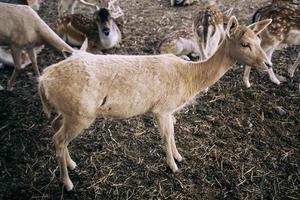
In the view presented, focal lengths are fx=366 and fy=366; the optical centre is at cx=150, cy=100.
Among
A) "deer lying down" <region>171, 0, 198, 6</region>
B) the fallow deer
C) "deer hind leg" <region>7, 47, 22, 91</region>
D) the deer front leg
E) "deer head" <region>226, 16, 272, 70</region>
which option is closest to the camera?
"deer head" <region>226, 16, 272, 70</region>

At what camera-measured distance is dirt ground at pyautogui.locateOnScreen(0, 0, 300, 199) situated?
3598 mm

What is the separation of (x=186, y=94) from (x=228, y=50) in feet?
1.90

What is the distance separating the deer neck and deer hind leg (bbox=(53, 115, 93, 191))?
3.55ft

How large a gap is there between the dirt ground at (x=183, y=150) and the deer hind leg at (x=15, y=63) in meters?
0.11

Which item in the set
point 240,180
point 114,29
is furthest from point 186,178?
point 114,29

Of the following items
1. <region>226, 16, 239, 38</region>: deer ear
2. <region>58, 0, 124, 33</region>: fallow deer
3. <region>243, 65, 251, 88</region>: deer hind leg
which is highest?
<region>226, 16, 239, 38</region>: deer ear

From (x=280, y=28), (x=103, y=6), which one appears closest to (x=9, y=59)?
(x=103, y=6)

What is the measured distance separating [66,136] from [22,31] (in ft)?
6.88

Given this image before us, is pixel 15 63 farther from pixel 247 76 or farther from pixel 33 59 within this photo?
pixel 247 76

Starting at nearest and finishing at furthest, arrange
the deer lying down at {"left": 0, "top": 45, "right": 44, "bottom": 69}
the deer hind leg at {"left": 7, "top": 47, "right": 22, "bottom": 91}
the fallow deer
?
the deer hind leg at {"left": 7, "top": 47, "right": 22, "bottom": 91} < the deer lying down at {"left": 0, "top": 45, "right": 44, "bottom": 69} < the fallow deer

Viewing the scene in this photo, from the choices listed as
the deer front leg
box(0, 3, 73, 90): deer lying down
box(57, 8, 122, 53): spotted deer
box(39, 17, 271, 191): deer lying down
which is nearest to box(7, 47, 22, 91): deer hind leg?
box(0, 3, 73, 90): deer lying down

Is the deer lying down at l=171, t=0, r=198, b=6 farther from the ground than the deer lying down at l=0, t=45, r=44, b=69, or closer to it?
farther from the ground

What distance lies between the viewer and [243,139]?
13.6 ft

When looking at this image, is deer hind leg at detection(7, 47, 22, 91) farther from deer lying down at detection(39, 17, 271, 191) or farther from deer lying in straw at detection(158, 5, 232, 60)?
deer lying in straw at detection(158, 5, 232, 60)
